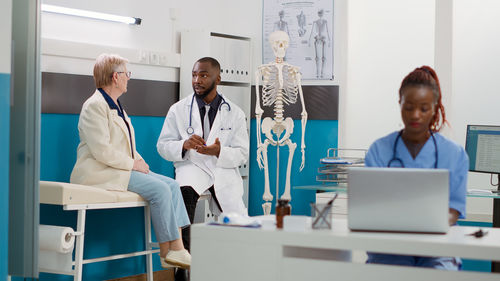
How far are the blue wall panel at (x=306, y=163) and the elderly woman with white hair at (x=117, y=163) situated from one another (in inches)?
45.5

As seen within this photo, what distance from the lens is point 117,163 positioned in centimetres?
359

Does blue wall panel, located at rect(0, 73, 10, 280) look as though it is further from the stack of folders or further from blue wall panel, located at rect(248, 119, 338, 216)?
blue wall panel, located at rect(248, 119, 338, 216)

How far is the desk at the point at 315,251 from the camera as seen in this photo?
1830mm

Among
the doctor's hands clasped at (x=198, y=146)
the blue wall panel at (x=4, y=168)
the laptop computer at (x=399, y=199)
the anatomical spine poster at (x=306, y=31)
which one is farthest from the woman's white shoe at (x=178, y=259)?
the laptop computer at (x=399, y=199)

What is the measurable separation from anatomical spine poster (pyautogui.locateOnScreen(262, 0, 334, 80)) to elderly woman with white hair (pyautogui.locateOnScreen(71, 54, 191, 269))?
148 cm

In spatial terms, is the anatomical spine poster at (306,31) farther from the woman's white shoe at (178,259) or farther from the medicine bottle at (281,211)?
the medicine bottle at (281,211)

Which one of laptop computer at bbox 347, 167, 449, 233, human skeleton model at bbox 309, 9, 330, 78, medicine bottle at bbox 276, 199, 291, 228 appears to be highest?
human skeleton model at bbox 309, 9, 330, 78

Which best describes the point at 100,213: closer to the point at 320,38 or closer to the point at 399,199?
the point at 320,38

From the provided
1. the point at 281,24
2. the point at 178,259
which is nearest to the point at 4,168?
the point at 178,259

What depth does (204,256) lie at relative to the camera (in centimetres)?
210

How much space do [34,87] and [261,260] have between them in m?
1.52

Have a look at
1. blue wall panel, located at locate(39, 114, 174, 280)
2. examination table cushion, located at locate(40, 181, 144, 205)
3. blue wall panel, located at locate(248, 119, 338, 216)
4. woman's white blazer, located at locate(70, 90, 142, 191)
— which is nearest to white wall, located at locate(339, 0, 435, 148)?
blue wall panel, located at locate(248, 119, 338, 216)

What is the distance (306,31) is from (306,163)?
3.25ft

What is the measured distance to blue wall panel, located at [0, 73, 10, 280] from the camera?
2.90 metres
